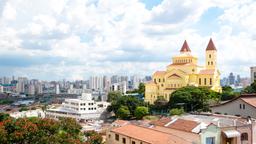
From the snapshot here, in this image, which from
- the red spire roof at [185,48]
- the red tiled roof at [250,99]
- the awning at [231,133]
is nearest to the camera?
the awning at [231,133]

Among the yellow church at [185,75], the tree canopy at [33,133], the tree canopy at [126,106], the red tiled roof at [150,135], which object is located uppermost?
the yellow church at [185,75]

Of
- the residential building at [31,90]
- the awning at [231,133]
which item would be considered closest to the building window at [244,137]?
the awning at [231,133]

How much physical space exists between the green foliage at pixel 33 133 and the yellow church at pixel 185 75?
52.2 metres

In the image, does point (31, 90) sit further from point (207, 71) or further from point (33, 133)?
point (33, 133)

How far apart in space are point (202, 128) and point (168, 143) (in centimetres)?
232

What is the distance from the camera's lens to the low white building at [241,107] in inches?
1042

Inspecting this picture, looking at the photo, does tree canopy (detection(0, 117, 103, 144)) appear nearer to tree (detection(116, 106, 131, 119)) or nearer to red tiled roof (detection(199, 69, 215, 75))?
tree (detection(116, 106, 131, 119))

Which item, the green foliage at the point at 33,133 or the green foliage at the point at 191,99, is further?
the green foliage at the point at 191,99

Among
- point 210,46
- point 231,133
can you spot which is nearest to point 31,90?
point 210,46

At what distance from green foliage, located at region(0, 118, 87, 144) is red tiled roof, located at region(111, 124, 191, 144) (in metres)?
4.76

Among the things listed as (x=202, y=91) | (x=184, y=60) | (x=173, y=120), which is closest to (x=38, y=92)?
(x=184, y=60)

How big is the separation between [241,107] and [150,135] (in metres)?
10.6

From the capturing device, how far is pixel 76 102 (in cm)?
7056

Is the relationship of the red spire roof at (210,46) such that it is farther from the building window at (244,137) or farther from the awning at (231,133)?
the awning at (231,133)
